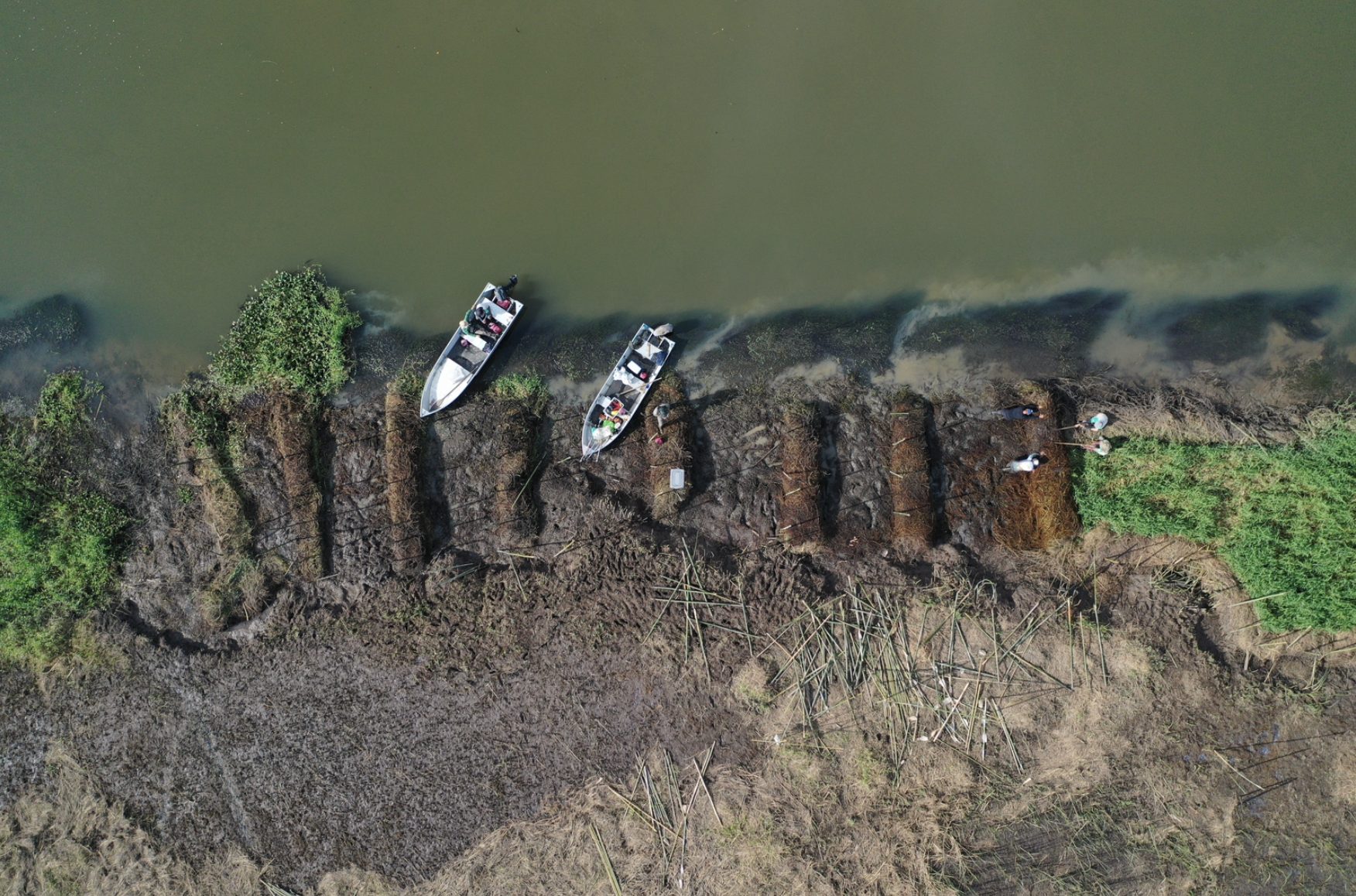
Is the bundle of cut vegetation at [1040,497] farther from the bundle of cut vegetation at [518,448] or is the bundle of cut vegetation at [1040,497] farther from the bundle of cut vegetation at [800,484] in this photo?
the bundle of cut vegetation at [518,448]

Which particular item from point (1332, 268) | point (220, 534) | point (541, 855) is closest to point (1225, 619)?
point (1332, 268)

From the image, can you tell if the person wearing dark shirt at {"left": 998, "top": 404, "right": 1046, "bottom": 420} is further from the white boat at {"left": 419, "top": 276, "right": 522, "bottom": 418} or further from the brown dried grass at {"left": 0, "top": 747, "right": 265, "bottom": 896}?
the brown dried grass at {"left": 0, "top": 747, "right": 265, "bottom": 896}

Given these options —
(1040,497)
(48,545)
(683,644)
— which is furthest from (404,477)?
(1040,497)

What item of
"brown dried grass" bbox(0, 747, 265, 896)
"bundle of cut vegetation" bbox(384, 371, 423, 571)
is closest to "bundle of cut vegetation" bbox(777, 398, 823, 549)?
"bundle of cut vegetation" bbox(384, 371, 423, 571)

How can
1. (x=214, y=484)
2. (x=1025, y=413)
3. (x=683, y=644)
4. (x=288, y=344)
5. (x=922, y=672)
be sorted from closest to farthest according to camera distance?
(x=922, y=672), (x=683, y=644), (x=1025, y=413), (x=214, y=484), (x=288, y=344)

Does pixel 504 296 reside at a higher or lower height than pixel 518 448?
higher

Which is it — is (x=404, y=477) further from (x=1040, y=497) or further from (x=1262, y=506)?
(x=1262, y=506)
